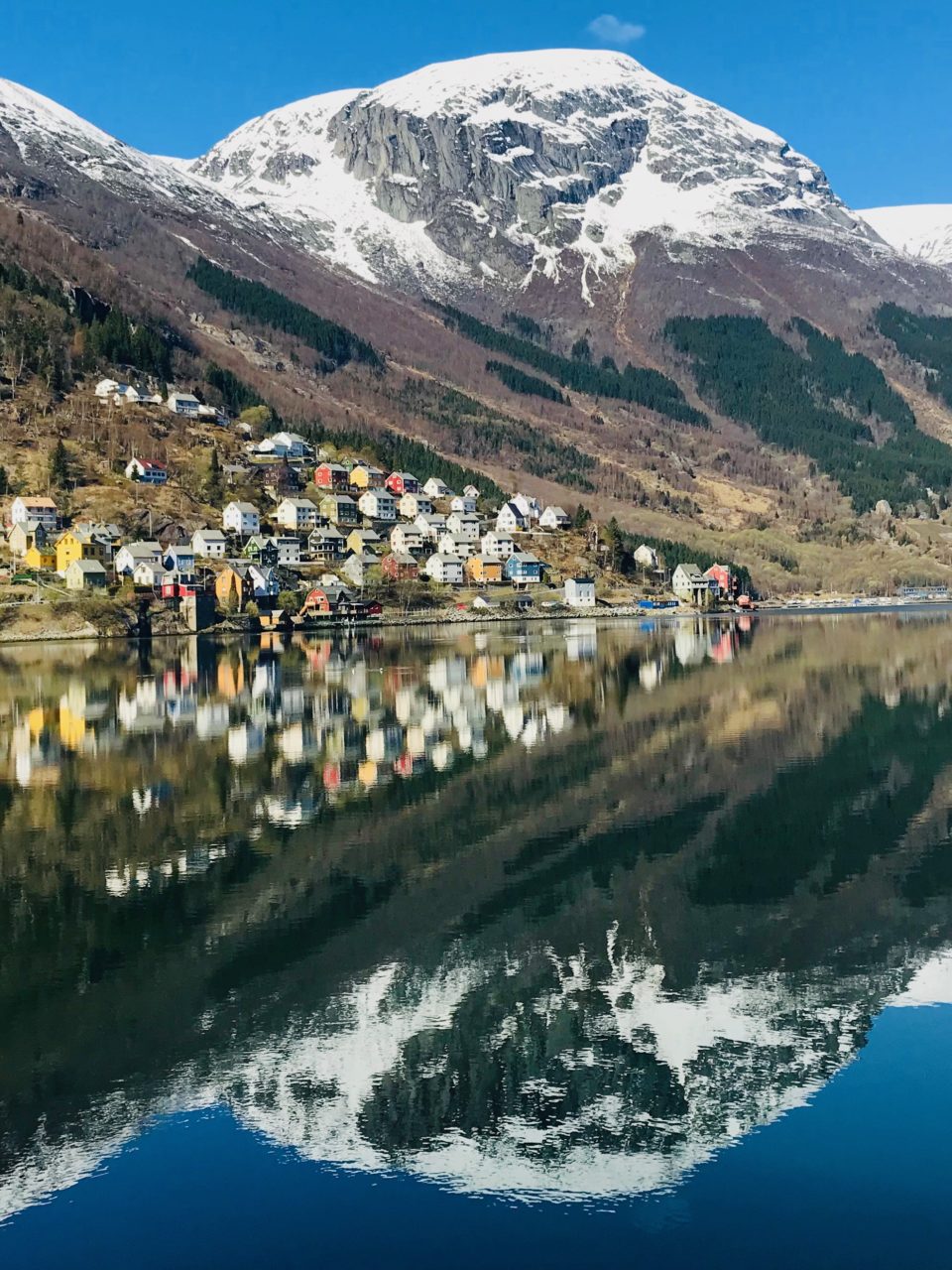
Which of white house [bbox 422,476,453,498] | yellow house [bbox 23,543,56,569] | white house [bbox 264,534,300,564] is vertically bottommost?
yellow house [bbox 23,543,56,569]

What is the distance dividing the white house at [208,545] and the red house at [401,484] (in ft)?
156

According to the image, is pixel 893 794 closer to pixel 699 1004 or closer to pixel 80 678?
pixel 699 1004

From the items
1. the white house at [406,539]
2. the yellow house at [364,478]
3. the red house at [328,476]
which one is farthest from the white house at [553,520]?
the red house at [328,476]

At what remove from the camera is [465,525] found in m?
166

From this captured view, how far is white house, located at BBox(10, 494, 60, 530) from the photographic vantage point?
118m

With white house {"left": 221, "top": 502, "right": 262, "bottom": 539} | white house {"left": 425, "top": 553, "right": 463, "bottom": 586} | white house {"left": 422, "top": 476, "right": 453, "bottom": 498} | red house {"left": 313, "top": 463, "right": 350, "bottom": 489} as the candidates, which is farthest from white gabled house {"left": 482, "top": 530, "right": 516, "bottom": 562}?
white house {"left": 221, "top": 502, "right": 262, "bottom": 539}

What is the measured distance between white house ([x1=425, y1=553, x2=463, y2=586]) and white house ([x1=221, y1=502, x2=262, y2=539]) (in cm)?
2350

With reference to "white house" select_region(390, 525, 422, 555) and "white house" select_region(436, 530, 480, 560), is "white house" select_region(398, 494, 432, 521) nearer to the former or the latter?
"white house" select_region(390, 525, 422, 555)

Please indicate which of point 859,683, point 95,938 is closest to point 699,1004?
point 95,938

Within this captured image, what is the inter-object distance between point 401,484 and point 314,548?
113 ft

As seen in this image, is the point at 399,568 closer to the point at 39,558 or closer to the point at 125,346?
the point at 39,558

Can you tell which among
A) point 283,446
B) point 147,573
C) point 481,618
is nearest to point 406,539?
point 481,618

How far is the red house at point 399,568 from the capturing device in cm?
14450

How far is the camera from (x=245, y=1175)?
51.4 feet
